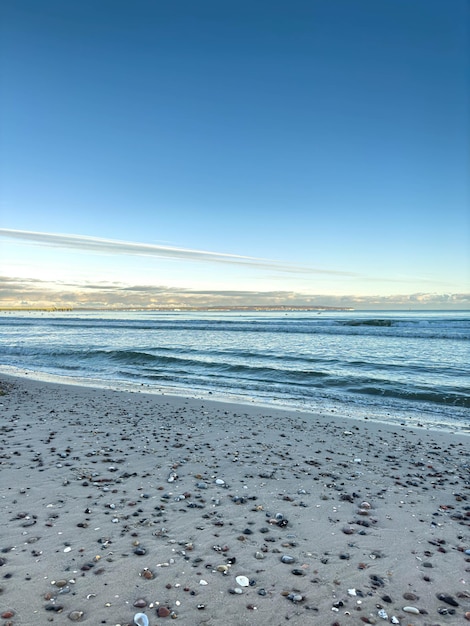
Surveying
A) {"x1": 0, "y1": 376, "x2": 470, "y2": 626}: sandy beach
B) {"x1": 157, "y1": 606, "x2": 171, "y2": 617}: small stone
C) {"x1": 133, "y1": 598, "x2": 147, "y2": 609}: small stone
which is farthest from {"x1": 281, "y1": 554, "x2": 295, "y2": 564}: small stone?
{"x1": 133, "y1": 598, "x2": 147, "y2": 609}: small stone

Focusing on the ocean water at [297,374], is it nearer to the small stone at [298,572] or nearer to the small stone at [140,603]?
the small stone at [298,572]

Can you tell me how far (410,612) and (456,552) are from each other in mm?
1372

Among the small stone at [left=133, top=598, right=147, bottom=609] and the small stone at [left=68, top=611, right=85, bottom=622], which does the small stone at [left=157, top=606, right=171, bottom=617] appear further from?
the small stone at [left=68, top=611, right=85, bottom=622]

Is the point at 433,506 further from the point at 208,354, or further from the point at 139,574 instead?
the point at 208,354

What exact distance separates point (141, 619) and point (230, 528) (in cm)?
176

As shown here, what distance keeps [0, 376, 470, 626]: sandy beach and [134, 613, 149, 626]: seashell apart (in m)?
0.02

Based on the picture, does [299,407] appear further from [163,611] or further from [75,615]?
[75,615]

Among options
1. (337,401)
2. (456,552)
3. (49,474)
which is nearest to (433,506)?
(456,552)

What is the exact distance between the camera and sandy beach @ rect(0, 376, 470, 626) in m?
3.60

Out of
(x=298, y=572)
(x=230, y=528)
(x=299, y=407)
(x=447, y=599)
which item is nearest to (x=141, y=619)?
(x=298, y=572)

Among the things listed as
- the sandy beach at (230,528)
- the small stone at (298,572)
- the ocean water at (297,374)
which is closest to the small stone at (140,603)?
the sandy beach at (230,528)

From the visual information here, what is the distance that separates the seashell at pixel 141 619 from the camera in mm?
3312

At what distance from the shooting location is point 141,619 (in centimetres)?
334

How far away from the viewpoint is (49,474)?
6.43 m
